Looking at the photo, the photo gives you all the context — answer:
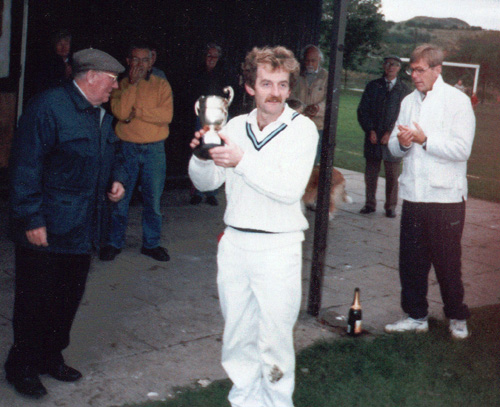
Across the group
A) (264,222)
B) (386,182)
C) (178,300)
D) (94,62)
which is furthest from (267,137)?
(386,182)

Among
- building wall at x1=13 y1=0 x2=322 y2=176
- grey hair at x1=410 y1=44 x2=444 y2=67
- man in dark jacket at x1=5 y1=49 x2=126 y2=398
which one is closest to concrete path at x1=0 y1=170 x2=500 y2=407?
man in dark jacket at x1=5 y1=49 x2=126 y2=398

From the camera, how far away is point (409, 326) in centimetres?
575

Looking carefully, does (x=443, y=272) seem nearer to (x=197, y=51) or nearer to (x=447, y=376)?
(x=447, y=376)

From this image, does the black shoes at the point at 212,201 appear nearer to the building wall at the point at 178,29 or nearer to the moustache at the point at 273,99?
the building wall at the point at 178,29

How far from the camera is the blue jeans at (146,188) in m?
7.12

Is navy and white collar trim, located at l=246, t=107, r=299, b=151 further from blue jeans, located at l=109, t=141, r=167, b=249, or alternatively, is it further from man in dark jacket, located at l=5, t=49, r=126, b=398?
blue jeans, located at l=109, t=141, r=167, b=249

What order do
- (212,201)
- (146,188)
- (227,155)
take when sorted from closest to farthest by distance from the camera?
1. (227,155)
2. (146,188)
3. (212,201)

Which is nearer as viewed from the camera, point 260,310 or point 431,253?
point 260,310

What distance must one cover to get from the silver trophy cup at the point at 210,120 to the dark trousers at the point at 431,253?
2.32 metres

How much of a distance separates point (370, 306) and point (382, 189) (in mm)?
6285

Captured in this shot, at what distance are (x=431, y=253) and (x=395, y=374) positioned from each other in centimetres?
107

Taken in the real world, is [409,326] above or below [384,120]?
below

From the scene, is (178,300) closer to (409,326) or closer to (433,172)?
(409,326)

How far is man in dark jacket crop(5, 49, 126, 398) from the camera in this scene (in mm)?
4090
